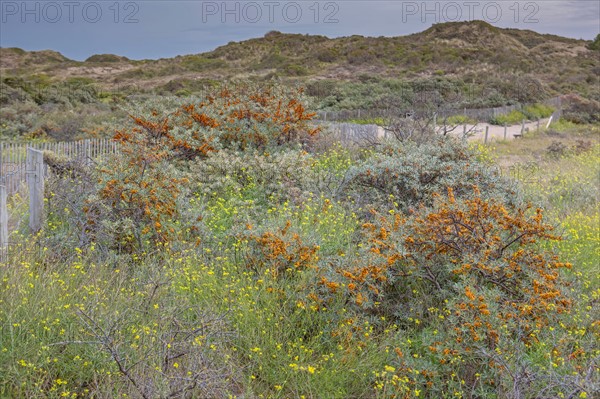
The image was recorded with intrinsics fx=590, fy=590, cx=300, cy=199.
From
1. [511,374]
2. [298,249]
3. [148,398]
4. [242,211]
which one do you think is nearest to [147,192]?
[242,211]

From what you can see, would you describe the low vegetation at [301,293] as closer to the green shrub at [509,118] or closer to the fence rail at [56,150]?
the fence rail at [56,150]

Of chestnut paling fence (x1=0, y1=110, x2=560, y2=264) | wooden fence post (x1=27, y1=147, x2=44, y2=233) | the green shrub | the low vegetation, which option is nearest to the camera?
the low vegetation

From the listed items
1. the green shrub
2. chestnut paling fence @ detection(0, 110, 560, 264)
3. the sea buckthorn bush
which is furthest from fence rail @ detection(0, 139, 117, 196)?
the green shrub

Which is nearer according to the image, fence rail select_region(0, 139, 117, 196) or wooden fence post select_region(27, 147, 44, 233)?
wooden fence post select_region(27, 147, 44, 233)

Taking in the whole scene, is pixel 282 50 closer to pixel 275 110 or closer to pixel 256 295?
pixel 275 110

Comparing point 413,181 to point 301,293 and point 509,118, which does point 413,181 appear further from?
point 509,118

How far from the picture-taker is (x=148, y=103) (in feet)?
39.8

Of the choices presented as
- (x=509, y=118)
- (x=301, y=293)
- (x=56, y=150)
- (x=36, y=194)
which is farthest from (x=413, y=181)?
(x=509, y=118)

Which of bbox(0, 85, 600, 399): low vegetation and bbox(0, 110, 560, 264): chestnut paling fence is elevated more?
bbox(0, 110, 560, 264): chestnut paling fence

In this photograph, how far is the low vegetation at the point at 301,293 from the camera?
425 cm

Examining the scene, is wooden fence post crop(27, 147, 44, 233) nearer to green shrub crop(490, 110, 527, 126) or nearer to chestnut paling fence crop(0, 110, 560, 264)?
chestnut paling fence crop(0, 110, 560, 264)

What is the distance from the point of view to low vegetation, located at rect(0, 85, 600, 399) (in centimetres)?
425

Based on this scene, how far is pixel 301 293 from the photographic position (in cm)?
529

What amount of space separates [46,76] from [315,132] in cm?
3985
